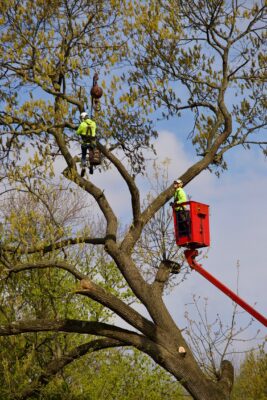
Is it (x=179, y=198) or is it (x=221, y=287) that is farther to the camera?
(x=179, y=198)

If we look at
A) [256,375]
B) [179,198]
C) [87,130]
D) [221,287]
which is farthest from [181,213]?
[256,375]

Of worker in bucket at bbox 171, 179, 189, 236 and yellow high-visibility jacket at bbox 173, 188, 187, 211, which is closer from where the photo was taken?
worker in bucket at bbox 171, 179, 189, 236

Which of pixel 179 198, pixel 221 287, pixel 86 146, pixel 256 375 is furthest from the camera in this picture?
pixel 256 375

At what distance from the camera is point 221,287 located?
1334 centimetres

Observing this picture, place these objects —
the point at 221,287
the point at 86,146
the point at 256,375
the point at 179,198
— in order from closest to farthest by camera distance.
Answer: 1. the point at 221,287
2. the point at 86,146
3. the point at 179,198
4. the point at 256,375

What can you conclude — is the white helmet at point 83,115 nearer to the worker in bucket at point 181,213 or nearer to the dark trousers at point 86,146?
the dark trousers at point 86,146

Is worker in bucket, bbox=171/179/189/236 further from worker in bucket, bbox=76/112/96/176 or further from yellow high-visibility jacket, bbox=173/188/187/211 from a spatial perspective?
worker in bucket, bbox=76/112/96/176

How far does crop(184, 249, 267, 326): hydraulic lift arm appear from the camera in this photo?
12.9 m

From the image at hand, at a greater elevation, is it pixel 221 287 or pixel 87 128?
pixel 87 128

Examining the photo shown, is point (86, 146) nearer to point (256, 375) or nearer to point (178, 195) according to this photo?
point (178, 195)

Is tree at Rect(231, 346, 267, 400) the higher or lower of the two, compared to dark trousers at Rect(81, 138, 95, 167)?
lower

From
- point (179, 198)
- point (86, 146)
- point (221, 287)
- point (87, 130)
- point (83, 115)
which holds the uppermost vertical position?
point (83, 115)

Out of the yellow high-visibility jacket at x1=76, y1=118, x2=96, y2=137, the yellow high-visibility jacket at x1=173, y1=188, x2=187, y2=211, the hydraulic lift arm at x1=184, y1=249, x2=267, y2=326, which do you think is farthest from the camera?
the yellow high-visibility jacket at x1=173, y1=188, x2=187, y2=211

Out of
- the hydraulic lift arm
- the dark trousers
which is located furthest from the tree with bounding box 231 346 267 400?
the dark trousers
